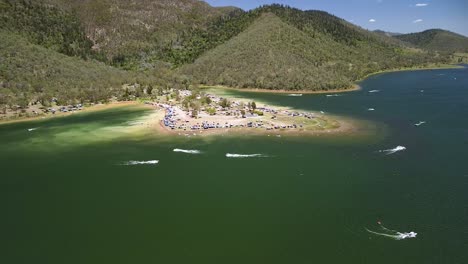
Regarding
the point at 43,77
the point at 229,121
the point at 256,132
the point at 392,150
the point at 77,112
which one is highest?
the point at 43,77

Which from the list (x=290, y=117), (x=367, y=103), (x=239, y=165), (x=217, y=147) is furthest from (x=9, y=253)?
(x=367, y=103)

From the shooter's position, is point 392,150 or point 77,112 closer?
point 392,150

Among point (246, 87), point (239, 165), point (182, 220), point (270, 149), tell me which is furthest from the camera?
point (246, 87)

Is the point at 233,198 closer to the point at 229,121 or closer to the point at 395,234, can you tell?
the point at 395,234

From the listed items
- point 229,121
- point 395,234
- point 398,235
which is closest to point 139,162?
point 229,121

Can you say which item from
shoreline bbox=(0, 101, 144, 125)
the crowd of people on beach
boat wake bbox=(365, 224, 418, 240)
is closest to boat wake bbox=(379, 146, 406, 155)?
the crowd of people on beach

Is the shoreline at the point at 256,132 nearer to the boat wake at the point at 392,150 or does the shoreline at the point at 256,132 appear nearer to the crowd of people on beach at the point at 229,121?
the crowd of people on beach at the point at 229,121

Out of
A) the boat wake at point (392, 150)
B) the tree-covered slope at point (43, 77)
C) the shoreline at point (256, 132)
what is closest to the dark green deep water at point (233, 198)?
the boat wake at point (392, 150)

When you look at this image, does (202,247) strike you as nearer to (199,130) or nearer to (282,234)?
(282,234)

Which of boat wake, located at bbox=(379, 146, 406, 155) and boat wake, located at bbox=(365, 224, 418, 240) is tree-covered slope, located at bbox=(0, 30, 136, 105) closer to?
boat wake, located at bbox=(379, 146, 406, 155)
